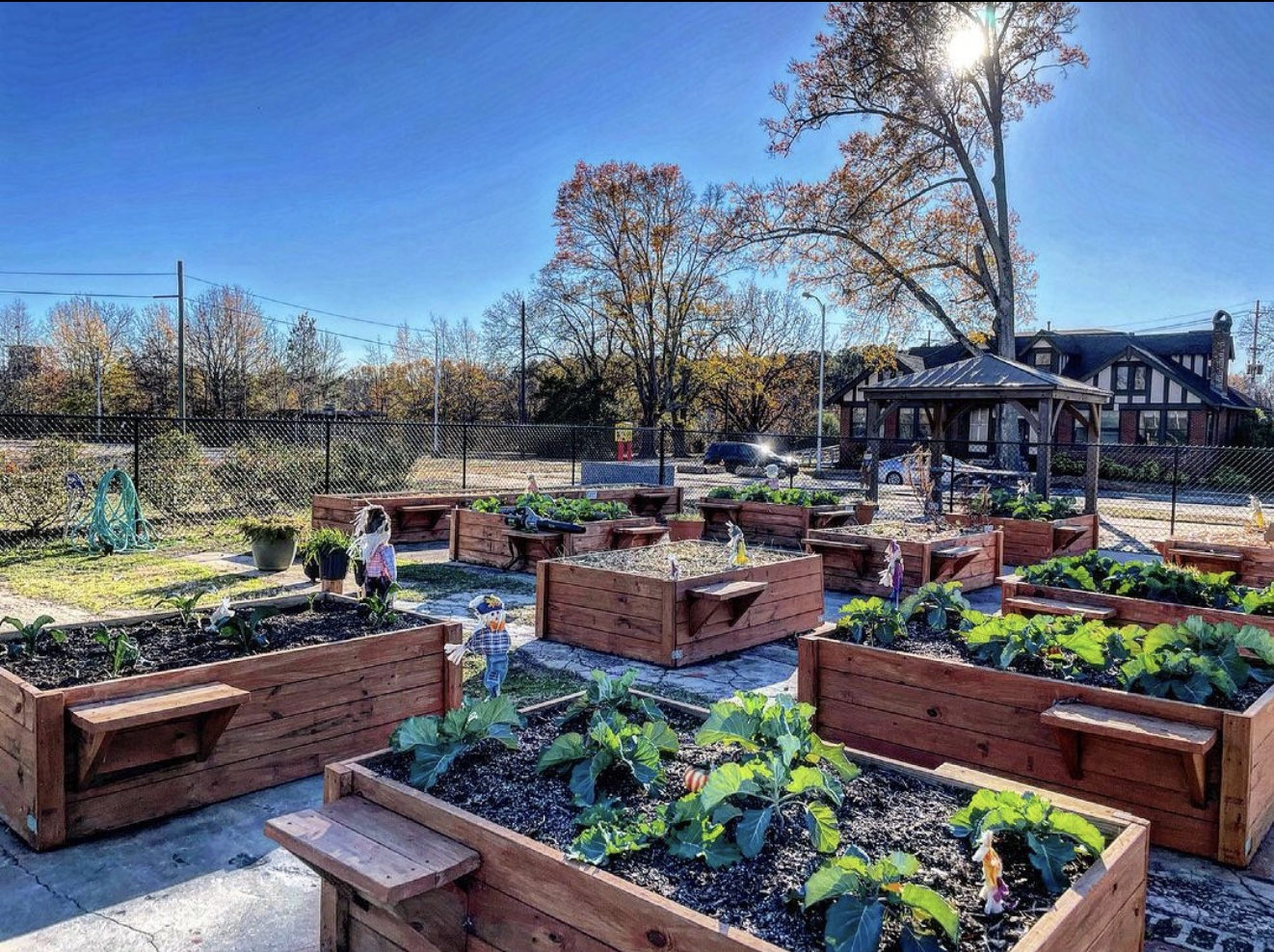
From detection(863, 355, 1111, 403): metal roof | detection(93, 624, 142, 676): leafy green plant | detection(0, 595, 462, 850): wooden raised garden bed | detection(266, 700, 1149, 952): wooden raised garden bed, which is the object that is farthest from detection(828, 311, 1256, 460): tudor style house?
detection(266, 700, 1149, 952): wooden raised garden bed

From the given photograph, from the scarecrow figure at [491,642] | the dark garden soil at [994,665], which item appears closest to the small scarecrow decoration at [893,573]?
the dark garden soil at [994,665]

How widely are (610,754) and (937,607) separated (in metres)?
2.73

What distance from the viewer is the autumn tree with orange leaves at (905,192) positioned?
Result: 65.1 feet

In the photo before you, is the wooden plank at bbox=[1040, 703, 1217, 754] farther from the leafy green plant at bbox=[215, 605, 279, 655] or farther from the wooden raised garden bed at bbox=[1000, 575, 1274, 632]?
the leafy green plant at bbox=[215, 605, 279, 655]

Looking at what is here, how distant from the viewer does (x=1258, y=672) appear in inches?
148

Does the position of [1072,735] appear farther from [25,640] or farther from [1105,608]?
[25,640]

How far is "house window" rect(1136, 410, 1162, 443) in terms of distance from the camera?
106ft

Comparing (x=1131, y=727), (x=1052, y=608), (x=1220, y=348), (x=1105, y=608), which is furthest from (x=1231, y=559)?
(x=1220, y=348)

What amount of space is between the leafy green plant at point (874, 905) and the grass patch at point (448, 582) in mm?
6423

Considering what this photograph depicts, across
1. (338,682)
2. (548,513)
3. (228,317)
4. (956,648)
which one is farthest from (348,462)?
(228,317)

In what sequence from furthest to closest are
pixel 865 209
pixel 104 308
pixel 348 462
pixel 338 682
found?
pixel 104 308 → pixel 865 209 → pixel 348 462 → pixel 338 682

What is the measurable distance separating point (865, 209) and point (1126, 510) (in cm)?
980

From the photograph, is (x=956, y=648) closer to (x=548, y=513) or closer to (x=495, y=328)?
(x=548, y=513)

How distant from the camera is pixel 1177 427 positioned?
3206cm
